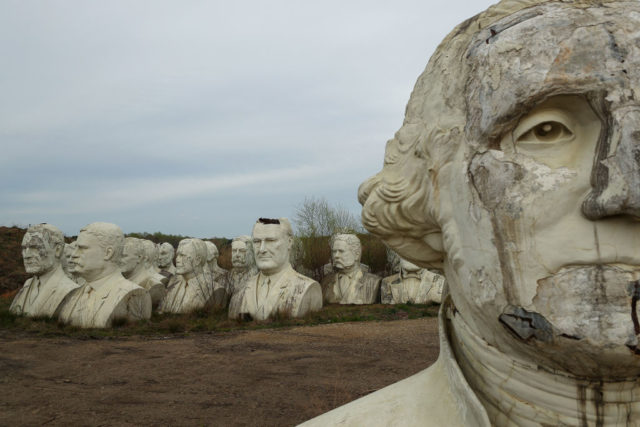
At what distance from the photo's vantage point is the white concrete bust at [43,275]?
1078 centimetres

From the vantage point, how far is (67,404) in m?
5.36

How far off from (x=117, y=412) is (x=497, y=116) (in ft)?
16.2

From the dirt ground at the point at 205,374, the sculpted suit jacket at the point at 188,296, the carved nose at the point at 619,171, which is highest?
the carved nose at the point at 619,171

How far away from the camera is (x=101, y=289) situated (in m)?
10.0

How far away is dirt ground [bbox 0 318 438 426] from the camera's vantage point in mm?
5078

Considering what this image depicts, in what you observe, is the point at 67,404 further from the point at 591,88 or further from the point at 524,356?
the point at 591,88

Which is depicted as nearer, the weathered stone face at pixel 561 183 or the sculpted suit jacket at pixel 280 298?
the weathered stone face at pixel 561 183

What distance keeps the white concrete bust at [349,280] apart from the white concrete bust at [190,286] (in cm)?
306

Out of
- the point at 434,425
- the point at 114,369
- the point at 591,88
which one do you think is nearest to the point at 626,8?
the point at 591,88

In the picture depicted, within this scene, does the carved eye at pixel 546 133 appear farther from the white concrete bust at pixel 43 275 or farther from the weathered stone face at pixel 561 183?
the white concrete bust at pixel 43 275

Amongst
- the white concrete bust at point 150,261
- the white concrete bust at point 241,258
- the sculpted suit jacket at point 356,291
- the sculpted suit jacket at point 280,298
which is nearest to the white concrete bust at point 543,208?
the sculpted suit jacket at point 280,298

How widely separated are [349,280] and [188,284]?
3.97m

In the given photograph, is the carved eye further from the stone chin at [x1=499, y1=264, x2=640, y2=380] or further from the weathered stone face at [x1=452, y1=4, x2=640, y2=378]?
the stone chin at [x1=499, y1=264, x2=640, y2=380]

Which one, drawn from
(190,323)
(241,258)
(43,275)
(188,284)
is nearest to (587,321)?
(190,323)
